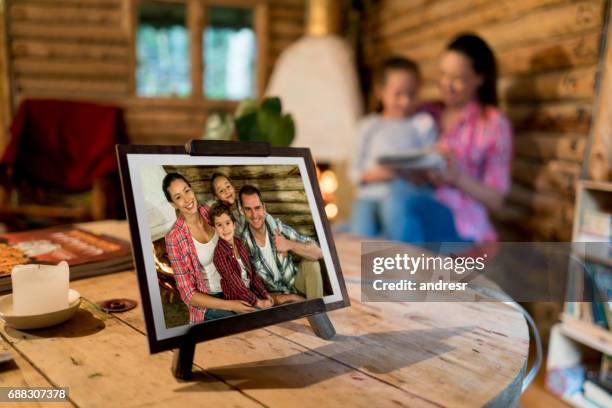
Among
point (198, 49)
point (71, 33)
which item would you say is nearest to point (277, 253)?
point (198, 49)

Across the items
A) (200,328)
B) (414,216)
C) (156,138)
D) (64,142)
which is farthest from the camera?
(156,138)

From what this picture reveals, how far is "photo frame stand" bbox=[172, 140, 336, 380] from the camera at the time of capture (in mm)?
606

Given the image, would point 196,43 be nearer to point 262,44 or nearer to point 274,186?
point 262,44

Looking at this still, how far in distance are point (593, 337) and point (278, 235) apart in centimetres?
171

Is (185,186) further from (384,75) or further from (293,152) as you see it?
(384,75)

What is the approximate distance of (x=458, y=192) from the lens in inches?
89.4

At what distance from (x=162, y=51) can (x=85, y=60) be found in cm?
64

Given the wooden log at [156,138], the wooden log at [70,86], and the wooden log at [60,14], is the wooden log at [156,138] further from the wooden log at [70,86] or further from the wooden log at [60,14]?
the wooden log at [60,14]

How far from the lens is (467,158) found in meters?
2.17

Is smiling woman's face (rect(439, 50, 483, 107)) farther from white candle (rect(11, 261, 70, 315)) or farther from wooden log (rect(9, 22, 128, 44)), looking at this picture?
wooden log (rect(9, 22, 128, 44))

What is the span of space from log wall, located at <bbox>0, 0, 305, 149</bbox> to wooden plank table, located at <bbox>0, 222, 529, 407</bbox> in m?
3.34

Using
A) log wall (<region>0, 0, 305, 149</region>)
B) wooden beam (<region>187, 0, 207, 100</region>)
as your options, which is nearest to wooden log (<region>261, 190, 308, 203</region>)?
log wall (<region>0, 0, 305, 149</region>)

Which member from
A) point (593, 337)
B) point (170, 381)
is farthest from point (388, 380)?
point (593, 337)

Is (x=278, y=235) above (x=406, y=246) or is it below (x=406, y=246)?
above
